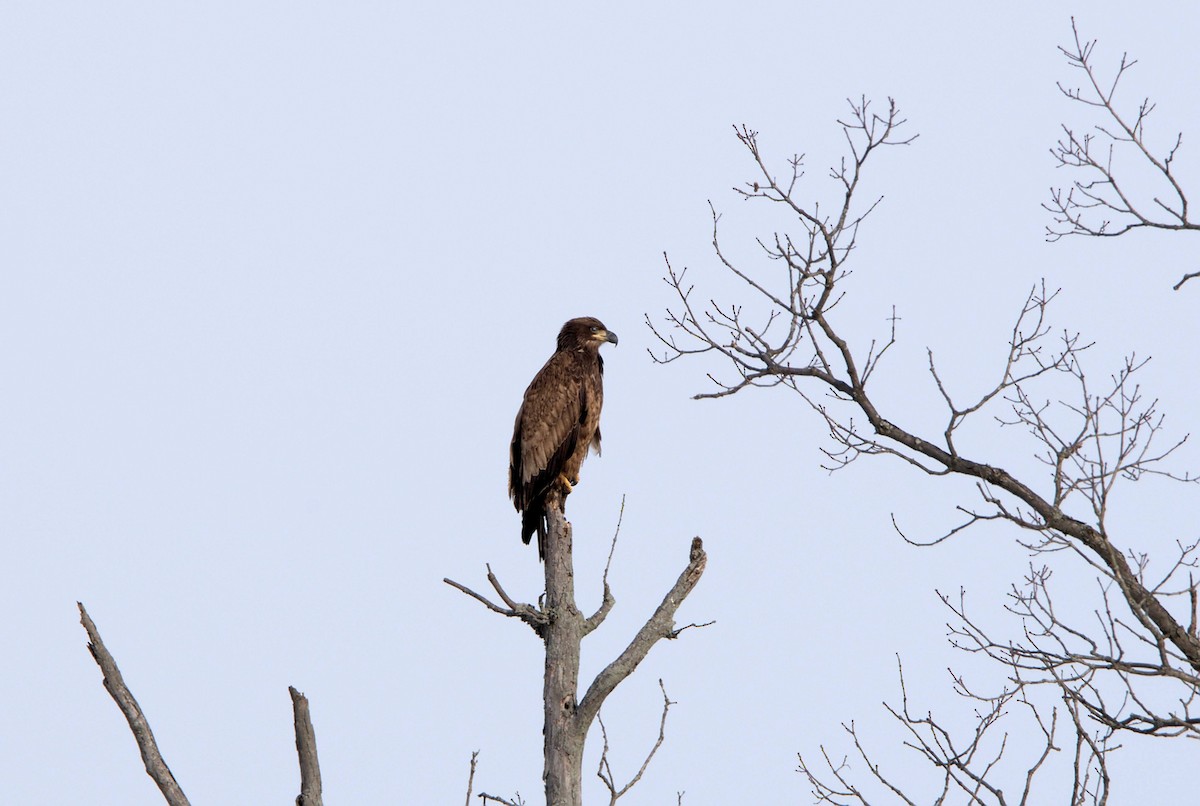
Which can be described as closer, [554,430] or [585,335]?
[554,430]

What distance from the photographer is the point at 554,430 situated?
899 centimetres

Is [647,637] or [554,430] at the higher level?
[554,430]

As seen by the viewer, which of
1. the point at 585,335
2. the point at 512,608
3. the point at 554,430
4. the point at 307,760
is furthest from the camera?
the point at 585,335

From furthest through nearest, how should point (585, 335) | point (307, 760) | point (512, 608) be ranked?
point (585, 335)
point (512, 608)
point (307, 760)

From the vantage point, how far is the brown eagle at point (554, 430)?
8836 millimetres

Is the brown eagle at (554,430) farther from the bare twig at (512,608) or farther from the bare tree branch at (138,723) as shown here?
the bare tree branch at (138,723)

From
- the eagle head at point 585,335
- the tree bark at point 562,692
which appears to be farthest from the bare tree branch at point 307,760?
the eagle head at point 585,335

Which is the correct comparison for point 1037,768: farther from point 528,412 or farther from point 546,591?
point 528,412

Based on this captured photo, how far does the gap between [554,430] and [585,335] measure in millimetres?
963

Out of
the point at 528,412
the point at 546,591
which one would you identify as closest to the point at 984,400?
the point at 546,591

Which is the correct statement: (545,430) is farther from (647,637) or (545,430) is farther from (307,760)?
(307,760)

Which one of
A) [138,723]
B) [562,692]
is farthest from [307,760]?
[562,692]

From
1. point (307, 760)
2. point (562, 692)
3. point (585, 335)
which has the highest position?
point (585, 335)

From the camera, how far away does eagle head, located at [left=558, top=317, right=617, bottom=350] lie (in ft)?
31.5
